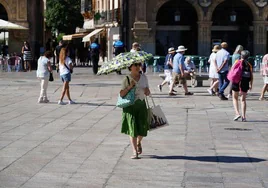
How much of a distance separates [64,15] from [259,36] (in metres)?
46.3

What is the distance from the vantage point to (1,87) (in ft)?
95.0

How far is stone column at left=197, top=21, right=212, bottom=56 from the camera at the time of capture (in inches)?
1951

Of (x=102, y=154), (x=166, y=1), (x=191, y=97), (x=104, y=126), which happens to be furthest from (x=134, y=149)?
(x=166, y=1)

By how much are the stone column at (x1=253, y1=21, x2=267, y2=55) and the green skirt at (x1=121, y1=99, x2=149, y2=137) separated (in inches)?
1546

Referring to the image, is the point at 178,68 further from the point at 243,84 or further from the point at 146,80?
the point at 146,80

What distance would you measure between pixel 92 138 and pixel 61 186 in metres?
4.59

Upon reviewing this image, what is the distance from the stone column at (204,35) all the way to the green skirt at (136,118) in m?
38.1

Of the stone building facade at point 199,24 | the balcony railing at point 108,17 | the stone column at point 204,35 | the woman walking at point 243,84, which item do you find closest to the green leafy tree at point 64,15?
the balcony railing at point 108,17

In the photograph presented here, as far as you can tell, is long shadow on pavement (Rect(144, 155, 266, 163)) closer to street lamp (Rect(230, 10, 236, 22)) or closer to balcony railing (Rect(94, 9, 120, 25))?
street lamp (Rect(230, 10, 236, 22))

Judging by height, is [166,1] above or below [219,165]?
above

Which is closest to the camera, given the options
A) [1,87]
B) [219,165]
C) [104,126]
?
[219,165]

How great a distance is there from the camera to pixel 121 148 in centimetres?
1283

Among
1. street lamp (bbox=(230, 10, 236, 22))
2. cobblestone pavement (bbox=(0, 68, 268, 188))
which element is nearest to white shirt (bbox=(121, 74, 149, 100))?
cobblestone pavement (bbox=(0, 68, 268, 188))

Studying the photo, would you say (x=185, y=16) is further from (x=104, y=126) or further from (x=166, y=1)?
(x=104, y=126)
